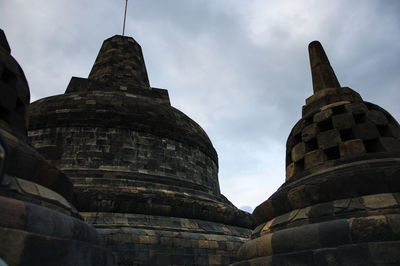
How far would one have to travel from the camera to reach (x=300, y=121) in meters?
5.73

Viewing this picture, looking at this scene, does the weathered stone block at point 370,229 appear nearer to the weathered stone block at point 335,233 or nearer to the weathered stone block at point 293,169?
the weathered stone block at point 335,233

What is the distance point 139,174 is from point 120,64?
26.1ft

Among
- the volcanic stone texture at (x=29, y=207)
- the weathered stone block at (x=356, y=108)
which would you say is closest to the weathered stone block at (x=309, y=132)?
the weathered stone block at (x=356, y=108)

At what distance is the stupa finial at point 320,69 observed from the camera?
243 inches

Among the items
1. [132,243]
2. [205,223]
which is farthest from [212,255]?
[132,243]

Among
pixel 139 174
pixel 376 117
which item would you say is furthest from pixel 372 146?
pixel 139 174

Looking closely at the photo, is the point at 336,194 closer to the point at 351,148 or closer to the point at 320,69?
the point at 351,148

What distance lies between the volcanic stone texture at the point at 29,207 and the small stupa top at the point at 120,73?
9375 millimetres

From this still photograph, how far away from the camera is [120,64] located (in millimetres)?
15742

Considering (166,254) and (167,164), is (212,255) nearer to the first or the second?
(166,254)

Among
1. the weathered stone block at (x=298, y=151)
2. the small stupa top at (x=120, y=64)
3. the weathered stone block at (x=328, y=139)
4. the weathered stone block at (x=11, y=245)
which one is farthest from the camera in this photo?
the small stupa top at (x=120, y=64)

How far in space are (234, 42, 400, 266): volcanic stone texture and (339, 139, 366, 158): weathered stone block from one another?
0.01 meters

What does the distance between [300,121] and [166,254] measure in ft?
15.6

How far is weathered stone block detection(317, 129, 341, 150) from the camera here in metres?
4.83
